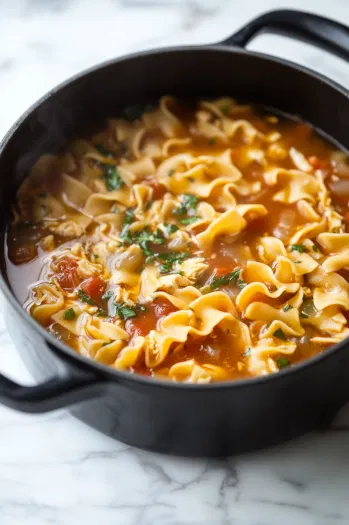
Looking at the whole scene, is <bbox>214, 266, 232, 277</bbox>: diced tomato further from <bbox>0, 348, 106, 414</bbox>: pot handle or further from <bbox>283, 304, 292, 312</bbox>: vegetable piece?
<bbox>0, 348, 106, 414</bbox>: pot handle

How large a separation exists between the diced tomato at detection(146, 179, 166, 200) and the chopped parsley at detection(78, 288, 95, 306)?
76cm

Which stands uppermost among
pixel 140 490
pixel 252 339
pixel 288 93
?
pixel 288 93

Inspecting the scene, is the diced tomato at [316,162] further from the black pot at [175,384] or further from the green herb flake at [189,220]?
the green herb flake at [189,220]

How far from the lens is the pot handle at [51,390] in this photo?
3.61m

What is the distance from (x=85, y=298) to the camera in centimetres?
437

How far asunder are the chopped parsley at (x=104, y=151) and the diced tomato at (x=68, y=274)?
0.84 m

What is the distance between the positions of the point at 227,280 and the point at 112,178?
94 centimetres

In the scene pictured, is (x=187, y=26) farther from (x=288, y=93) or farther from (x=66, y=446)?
(x=66, y=446)

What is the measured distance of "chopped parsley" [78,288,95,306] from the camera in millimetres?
4363

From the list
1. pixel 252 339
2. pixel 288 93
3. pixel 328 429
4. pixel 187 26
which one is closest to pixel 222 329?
pixel 252 339

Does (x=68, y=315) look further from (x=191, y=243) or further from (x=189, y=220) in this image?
(x=189, y=220)

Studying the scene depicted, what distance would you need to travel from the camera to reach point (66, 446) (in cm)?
429

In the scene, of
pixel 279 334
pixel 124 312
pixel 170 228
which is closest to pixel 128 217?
pixel 170 228

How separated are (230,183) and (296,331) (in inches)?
41.0
